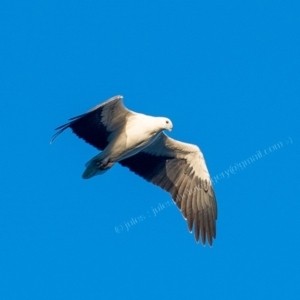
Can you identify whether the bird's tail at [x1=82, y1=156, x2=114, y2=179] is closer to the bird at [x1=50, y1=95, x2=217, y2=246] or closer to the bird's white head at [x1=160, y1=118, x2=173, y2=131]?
the bird at [x1=50, y1=95, x2=217, y2=246]

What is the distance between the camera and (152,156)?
20578mm

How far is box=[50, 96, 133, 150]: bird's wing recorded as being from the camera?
60.4 feet

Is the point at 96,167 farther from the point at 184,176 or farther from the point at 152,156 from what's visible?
the point at 184,176

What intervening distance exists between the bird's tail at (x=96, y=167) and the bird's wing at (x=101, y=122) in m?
0.49

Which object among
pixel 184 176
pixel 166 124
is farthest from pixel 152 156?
pixel 166 124

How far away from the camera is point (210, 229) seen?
1998 centimetres

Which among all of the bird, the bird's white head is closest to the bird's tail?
the bird

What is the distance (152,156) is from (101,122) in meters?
2.11

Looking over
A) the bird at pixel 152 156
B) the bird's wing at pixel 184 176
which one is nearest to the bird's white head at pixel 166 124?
the bird at pixel 152 156

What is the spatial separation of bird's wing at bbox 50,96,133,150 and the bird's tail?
1.60 feet

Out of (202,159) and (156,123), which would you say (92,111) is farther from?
(202,159)

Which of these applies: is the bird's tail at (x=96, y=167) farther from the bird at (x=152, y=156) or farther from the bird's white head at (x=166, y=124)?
the bird's white head at (x=166, y=124)

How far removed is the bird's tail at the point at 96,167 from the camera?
19.0 metres

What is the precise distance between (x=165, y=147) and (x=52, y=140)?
12.1 feet
